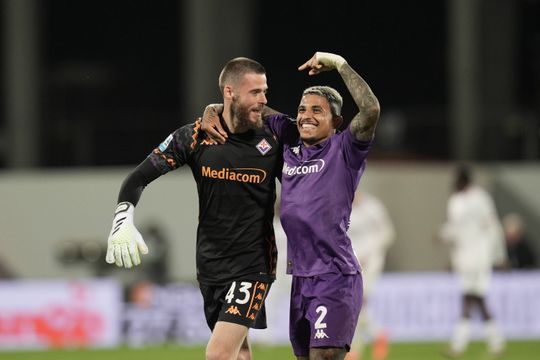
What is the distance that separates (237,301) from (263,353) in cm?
806

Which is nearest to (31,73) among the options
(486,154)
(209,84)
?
(209,84)

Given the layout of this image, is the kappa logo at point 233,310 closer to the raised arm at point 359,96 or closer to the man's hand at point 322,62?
the raised arm at point 359,96

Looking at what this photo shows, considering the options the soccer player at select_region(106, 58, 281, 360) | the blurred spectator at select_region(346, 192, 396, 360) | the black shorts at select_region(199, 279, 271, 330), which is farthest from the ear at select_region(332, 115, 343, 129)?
the blurred spectator at select_region(346, 192, 396, 360)

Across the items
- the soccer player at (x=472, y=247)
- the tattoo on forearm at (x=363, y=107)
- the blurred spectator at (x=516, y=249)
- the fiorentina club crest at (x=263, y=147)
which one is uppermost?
the tattoo on forearm at (x=363, y=107)

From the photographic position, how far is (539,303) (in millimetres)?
17438

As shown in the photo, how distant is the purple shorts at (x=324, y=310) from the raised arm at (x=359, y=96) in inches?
35.9

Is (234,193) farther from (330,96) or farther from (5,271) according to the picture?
(5,271)

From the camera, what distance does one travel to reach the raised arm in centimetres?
728

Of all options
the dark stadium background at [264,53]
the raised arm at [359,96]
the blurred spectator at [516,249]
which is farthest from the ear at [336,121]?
the dark stadium background at [264,53]

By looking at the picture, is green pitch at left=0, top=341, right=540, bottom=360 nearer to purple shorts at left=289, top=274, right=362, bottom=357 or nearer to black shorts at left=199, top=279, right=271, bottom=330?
black shorts at left=199, top=279, right=271, bottom=330

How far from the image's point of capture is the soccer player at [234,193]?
25.4 ft

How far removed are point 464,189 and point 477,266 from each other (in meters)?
1.02

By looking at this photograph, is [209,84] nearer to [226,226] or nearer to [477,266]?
[477,266]

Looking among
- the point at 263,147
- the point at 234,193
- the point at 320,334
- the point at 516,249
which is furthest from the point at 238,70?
the point at 516,249
